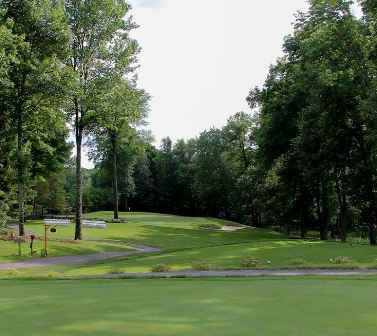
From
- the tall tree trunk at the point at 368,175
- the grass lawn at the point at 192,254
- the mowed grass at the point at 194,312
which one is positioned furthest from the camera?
the tall tree trunk at the point at 368,175

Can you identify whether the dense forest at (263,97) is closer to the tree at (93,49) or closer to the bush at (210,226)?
the tree at (93,49)

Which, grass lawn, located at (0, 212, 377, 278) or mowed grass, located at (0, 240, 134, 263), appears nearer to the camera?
grass lawn, located at (0, 212, 377, 278)

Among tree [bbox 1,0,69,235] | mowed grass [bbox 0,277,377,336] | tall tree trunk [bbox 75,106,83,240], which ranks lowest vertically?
mowed grass [bbox 0,277,377,336]

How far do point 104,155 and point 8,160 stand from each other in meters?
44.2

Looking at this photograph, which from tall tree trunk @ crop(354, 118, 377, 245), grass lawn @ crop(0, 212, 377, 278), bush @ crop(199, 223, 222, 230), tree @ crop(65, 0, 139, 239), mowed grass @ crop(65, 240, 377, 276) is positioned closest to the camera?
grass lawn @ crop(0, 212, 377, 278)

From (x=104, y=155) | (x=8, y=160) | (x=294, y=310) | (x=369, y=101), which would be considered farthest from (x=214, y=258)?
(x=104, y=155)

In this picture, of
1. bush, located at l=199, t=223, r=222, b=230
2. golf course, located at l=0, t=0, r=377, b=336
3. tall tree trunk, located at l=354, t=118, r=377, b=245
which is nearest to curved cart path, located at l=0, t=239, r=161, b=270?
golf course, located at l=0, t=0, r=377, b=336

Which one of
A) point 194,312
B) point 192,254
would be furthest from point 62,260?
point 194,312

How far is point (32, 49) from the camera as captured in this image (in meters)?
31.5

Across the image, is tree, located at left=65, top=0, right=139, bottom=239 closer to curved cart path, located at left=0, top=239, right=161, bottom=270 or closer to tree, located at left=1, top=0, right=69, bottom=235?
tree, located at left=1, top=0, right=69, bottom=235

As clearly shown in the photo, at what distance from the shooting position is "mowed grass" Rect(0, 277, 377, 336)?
5902mm

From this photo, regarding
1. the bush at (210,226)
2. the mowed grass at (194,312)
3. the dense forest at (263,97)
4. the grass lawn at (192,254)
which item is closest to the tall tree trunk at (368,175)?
the dense forest at (263,97)

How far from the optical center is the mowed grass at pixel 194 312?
19.4ft

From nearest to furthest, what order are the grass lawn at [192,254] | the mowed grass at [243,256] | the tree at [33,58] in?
the grass lawn at [192,254], the mowed grass at [243,256], the tree at [33,58]
